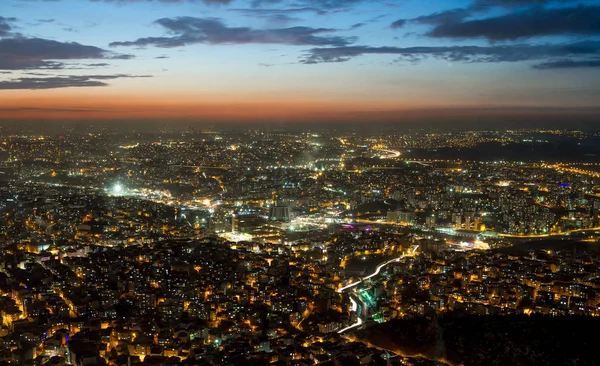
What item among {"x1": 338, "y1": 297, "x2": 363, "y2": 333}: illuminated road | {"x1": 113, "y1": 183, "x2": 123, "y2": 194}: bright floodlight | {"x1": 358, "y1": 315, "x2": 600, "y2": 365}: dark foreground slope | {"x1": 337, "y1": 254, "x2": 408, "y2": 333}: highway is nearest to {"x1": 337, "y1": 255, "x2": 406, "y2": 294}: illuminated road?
{"x1": 337, "y1": 254, "x2": 408, "y2": 333}: highway

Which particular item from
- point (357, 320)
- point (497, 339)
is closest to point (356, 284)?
point (357, 320)

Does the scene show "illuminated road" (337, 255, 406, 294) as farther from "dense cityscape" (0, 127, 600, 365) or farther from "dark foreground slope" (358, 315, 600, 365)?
"dark foreground slope" (358, 315, 600, 365)

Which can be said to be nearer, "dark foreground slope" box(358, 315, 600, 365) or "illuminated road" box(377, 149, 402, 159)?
"dark foreground slope" box(358, 315, 600, 365)

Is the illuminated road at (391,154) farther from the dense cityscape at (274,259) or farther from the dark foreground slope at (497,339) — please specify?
the dark foreground slope at (497,339)

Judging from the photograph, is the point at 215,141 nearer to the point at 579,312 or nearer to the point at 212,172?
the point at 212,172

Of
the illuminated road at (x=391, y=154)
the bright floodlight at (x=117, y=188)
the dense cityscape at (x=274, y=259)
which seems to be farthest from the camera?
the illuminated road at (x=391, y=154)

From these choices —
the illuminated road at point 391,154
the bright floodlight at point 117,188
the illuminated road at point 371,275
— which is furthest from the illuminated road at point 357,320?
the illuminated road at point 391,154
